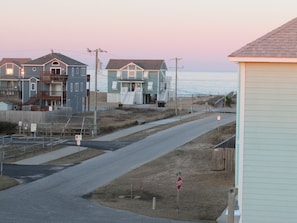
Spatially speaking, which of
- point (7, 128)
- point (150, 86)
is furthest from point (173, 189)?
point (150, 86)

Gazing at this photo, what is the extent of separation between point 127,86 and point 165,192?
79.0 metres

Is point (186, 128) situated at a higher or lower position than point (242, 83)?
lower

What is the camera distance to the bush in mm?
63919

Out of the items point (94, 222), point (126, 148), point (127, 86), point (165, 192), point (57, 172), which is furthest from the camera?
point (127, 86)

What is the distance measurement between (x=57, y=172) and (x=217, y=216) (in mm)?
15755

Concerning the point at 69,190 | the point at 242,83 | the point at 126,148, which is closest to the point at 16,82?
the point at 126,148

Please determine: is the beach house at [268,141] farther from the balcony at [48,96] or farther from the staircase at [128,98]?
the staircase at [128,98]

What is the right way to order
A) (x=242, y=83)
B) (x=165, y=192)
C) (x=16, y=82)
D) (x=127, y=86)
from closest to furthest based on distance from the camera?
(x=242, y=83)
(x=165, y=192)
(x=16, y=82)
(x=127, y=86)

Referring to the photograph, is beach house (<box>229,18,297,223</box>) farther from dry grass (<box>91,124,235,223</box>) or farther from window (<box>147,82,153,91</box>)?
window (<box>147,82,153,91</box>)

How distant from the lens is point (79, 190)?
30.8m

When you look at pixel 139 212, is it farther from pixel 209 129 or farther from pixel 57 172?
pixel 209 129

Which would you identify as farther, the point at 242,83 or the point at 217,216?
the point at 217,216

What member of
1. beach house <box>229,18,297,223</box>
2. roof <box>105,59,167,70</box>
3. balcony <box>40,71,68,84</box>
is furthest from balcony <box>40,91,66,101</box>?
beach house <box>229,18,297,223</box>

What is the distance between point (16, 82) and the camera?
9894cm
